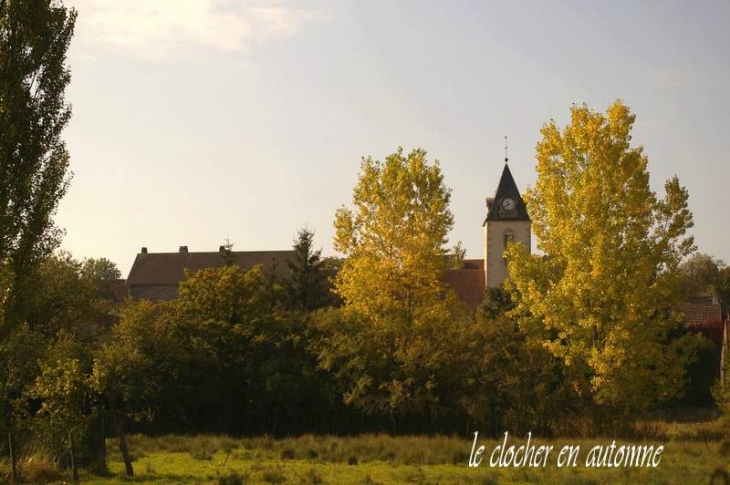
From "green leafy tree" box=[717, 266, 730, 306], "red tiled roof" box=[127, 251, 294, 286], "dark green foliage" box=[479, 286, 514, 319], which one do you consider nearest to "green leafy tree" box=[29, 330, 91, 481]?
"dark green foliage" box=[479, 286, 514, 319]

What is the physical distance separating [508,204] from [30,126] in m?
55.2

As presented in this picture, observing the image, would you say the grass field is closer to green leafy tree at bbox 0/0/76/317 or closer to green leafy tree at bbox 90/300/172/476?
green leafy tree at bbox 90/300/172/476

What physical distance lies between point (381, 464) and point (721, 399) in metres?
11.8

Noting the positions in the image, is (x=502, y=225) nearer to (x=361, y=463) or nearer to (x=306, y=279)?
(x=306, y=279)

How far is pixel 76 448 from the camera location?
18500 mm

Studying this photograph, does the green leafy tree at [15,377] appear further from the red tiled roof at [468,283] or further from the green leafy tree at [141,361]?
the red tiled roof at [468,283]

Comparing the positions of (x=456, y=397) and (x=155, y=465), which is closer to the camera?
(x=155, y=465)

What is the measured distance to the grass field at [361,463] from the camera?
1669 cm

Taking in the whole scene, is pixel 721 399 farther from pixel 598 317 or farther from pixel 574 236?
pixel 574 236

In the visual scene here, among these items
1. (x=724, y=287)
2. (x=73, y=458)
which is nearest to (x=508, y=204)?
(x=724, y=287)

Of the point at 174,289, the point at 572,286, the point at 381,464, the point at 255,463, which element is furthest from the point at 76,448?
the point at 174,289

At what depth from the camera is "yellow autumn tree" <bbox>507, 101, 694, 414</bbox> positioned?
25562mm

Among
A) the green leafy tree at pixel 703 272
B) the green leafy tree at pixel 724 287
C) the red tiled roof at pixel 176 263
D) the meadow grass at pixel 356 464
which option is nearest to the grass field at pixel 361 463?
the meadow grass at pixel 356 464

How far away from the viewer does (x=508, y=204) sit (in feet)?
233
